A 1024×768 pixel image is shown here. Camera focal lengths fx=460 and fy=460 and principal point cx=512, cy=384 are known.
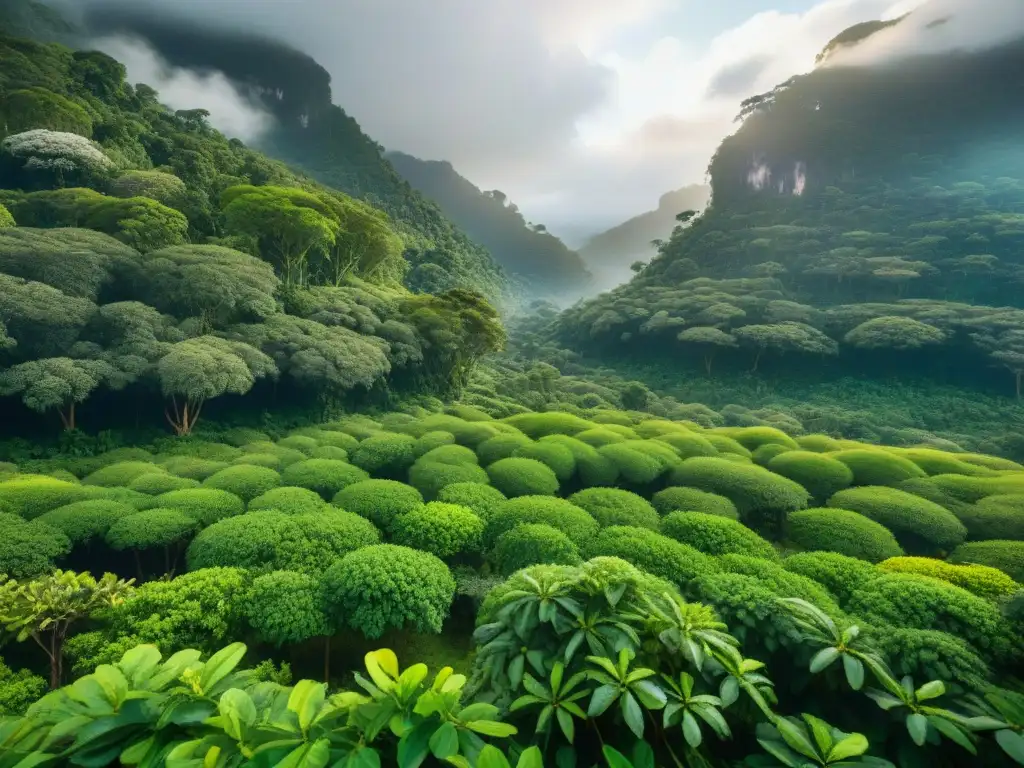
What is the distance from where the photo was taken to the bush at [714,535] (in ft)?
24.2

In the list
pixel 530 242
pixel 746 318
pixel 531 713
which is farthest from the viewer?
pixel 530 242

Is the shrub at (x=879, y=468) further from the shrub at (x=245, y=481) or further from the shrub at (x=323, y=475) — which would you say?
the shrub at (x=245, y=481)

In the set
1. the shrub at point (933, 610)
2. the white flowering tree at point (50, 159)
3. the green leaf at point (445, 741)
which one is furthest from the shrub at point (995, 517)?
the white flowering tree at point (50, 159)

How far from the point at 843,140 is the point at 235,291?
7211 cm

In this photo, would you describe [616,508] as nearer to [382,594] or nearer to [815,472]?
[382,594]

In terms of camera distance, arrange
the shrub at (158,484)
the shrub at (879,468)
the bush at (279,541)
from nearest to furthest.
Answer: the bush at (279,541), the shrub at (158,484), the shrub at (879,468)

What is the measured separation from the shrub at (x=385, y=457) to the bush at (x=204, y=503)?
296 cm

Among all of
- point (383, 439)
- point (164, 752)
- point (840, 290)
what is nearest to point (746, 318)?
point (840, 290)

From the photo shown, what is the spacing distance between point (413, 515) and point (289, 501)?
2.45 m

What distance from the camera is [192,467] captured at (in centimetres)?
1046

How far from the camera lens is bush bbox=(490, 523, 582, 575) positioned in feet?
22.7

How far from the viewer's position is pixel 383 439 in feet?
38.5

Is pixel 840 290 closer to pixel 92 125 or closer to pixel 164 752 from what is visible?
pixel 164 752

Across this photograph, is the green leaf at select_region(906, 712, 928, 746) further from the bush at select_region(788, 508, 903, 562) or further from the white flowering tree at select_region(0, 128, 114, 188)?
the white flowering tree at select_region(0, 128, 114, 188)
